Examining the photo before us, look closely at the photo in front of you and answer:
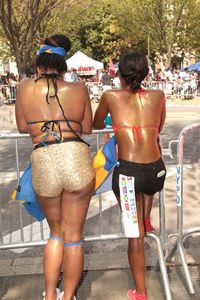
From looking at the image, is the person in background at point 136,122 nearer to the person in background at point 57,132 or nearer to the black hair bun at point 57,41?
the person in background at point 57,132

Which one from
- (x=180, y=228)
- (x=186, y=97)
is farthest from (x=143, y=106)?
(x=186, y=97)

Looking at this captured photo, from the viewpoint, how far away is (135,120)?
2.99 meters

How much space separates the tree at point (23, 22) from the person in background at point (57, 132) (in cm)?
1538

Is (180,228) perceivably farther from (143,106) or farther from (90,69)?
(90,69)

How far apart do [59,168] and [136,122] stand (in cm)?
61

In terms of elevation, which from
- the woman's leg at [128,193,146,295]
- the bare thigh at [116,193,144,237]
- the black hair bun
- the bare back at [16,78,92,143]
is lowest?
the woman's leg at [128,193,146,295]

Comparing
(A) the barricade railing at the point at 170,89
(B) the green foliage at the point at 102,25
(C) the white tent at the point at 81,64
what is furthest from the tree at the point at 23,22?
(C) the white tent at the point at 81,64

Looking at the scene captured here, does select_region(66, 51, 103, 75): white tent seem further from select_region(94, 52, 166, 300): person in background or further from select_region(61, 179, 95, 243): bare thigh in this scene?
select_region(61, 179, 95, 243): bare thigh

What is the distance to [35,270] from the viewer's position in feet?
12.9

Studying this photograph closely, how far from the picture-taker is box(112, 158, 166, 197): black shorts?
119 inches

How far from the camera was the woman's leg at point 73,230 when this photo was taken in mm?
2973

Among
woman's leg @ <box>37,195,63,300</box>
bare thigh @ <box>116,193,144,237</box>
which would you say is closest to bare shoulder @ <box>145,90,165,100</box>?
bare thigh @ <box>116,193,144,237</box>

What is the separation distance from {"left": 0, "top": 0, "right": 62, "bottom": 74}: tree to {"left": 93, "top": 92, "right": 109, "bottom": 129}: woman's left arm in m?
15.2

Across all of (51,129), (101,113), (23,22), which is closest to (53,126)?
(51,129)
